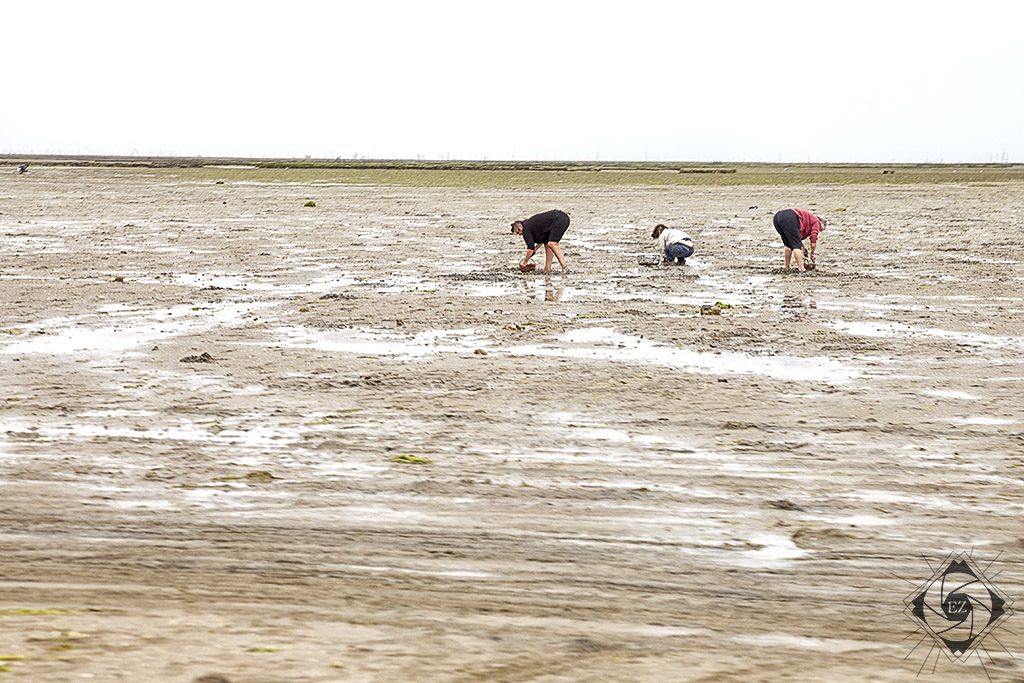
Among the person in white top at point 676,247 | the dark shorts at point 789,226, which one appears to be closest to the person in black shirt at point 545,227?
the person in white top at point 676,247

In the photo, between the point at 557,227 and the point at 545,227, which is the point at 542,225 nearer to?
the point at 545,227

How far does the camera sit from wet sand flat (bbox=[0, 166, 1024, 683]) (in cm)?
412

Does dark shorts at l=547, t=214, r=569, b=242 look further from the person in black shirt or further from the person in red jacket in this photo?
the person in red jacket

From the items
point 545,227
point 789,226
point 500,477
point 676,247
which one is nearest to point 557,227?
point 545,227

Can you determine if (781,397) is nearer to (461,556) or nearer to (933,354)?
(933,354)

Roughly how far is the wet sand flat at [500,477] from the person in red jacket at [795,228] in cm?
131

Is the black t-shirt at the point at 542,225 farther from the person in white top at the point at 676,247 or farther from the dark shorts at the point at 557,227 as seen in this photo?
the person in white top at the point at 676,247

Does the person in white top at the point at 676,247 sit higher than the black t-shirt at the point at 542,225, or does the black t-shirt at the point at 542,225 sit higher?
the black t-shirt at the point at 542,225

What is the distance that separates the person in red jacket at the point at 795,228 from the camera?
16719 mm

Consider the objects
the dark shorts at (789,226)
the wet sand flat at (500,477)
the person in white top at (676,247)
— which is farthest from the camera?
the person in white top at (676,247)

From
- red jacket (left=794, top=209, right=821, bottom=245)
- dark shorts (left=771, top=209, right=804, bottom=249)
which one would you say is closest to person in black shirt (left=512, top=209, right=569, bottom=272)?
dark shorts (left=771, top=209, right=804, bottom=249)

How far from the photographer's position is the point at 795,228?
16.7 meters

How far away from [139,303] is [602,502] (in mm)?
9564

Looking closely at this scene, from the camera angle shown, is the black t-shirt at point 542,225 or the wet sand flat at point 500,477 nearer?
the wet sand flat at point 500,477
